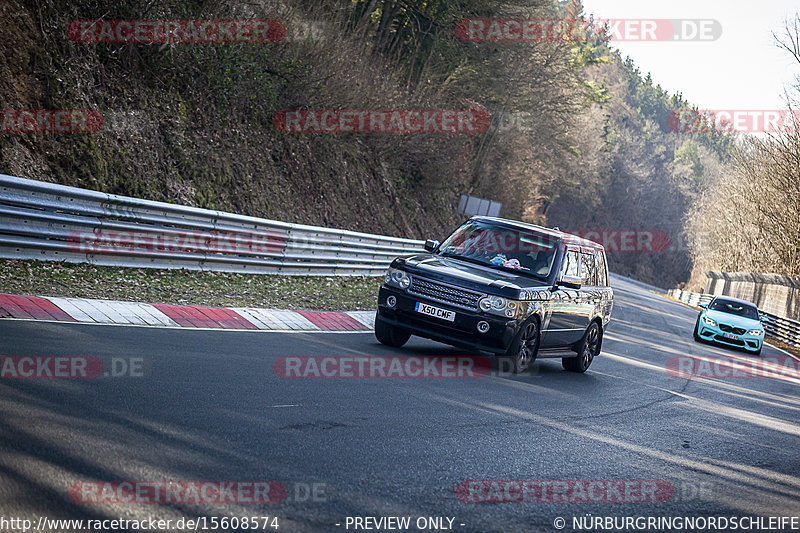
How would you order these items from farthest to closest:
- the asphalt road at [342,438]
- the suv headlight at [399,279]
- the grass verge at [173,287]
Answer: the grass verge at [173,287]
the suv headlight at [399,279]
the asphalt road at [342,438]

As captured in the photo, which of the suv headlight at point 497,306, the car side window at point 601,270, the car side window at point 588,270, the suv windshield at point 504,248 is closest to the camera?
the suv headlight at point 497,306

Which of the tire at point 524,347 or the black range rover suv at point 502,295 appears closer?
the black range rover suv at point 502,295

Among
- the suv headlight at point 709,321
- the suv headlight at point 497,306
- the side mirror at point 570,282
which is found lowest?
the suv headlight at point 709,321

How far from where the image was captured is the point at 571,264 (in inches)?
495

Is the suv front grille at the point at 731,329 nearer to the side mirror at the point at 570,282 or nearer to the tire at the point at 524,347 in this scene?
the side mirror at the point at 570,282

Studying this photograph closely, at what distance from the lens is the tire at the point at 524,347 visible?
10930mm

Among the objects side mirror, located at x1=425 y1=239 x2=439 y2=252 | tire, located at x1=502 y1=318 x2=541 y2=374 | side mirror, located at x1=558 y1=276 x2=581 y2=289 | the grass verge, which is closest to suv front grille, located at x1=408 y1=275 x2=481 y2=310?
tire, located at x1=502 y1=318 x2=541 y2=374

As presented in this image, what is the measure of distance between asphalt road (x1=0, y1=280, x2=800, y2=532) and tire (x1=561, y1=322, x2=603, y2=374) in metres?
1.80

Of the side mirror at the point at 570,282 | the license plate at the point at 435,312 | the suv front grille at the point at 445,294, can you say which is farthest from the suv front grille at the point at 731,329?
the license plate at the point at 435,312

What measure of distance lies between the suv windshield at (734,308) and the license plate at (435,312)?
56.6 ft

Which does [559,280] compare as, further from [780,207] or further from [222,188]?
[780,207]

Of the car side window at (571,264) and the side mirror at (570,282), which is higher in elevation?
the car side window at (571,264)

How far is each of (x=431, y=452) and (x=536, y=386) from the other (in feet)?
15.3

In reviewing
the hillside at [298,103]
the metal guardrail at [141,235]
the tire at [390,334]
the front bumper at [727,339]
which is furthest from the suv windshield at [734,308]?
the tire at [390,334]
